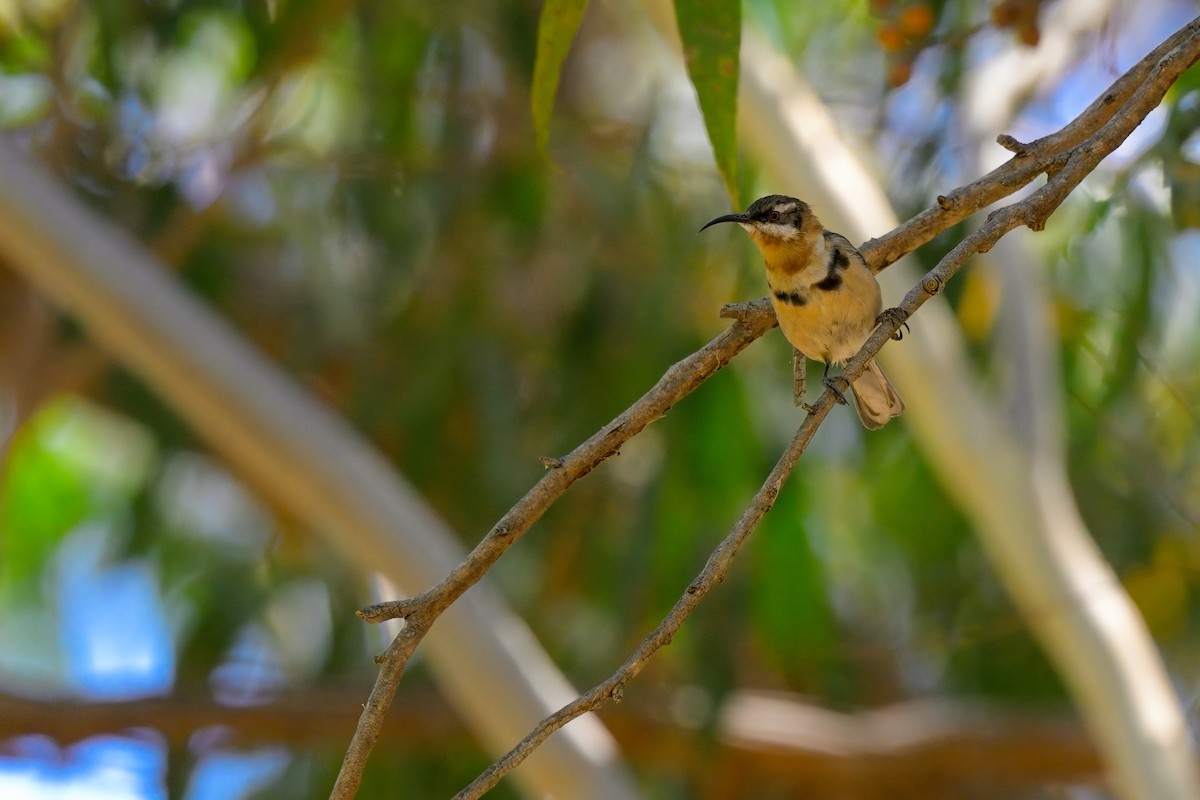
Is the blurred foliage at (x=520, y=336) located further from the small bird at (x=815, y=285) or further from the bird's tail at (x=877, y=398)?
the small bird at (x=815, y=285)

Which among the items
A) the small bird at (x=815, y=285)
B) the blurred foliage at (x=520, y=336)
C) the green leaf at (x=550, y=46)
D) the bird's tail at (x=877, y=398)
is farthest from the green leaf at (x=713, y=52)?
the blurred foliage at (x=520, y=336)

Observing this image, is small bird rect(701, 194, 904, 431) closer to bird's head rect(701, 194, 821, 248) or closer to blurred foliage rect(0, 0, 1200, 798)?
bird's head rect(701, 194, 821, 248)

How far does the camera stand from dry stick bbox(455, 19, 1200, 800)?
1251 millimetres

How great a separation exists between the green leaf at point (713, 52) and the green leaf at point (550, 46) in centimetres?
14

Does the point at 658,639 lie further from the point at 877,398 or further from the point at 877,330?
the point at 877,398

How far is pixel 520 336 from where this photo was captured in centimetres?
493

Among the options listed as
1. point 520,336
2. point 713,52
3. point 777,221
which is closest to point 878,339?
point 713,52

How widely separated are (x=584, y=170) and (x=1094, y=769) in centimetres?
282

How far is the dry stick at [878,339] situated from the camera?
4.10 feet

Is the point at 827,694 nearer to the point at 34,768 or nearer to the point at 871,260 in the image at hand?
the point at 34,768

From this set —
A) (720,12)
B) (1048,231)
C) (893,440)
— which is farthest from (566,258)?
(720,12)

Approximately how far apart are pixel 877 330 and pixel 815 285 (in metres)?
0.66

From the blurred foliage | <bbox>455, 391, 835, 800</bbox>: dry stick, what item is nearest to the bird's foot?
<bbox>455, 391, 835, 800</bbox>: dry stick

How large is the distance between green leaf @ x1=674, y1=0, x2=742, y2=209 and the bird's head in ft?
1.05
